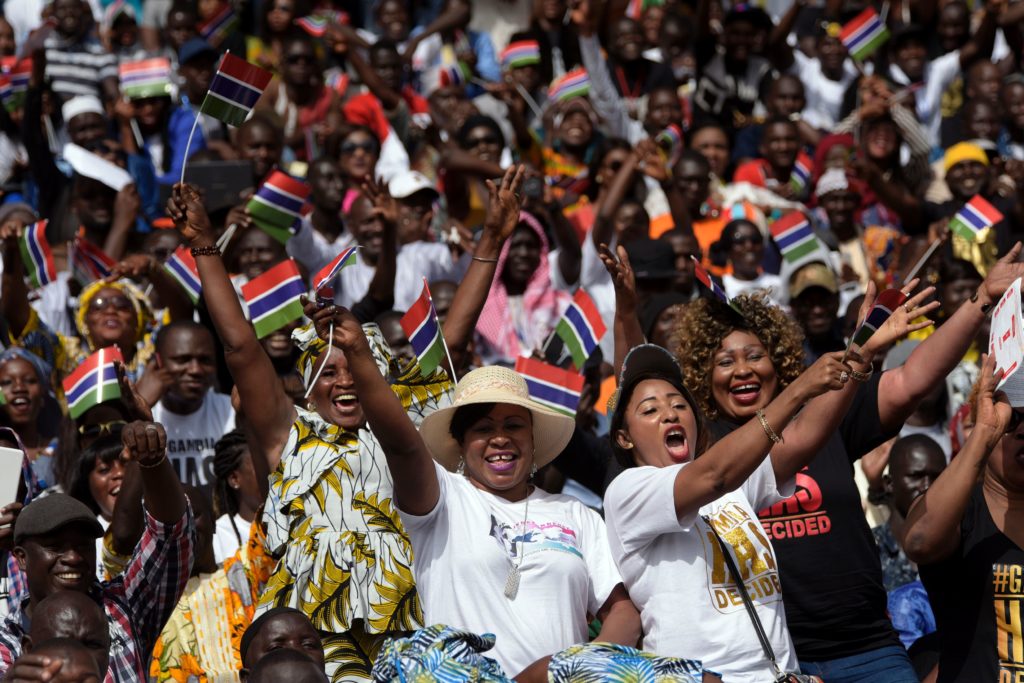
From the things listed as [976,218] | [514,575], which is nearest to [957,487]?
[514,575]

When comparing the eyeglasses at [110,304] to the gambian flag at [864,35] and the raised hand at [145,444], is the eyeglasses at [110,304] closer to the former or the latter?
the raised hand at [145,444]

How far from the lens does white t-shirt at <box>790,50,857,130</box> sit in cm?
1370

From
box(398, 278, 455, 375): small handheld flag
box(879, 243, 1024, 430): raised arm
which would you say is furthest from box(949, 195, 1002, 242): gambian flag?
box(398, 278, 455, 375): small handheld flag

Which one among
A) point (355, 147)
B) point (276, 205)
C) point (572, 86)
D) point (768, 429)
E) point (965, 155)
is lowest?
point (768, 429)

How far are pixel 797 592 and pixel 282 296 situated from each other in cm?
256

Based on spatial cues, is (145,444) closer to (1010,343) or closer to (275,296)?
(275,296)

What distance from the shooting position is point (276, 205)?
→ 8.22 m

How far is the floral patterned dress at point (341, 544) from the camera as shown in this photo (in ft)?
17.8

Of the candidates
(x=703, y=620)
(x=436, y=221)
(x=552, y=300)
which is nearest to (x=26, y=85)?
(x=436, y=221)

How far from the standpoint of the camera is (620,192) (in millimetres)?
9586

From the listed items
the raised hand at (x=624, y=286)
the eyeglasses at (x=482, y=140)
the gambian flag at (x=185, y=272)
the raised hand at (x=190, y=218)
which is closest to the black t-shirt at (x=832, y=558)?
the raised hand at (x=624, y=286)

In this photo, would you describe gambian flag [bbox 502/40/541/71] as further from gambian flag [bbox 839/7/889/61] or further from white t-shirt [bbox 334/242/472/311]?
white t-shirt [bbox 334/242/472/311]

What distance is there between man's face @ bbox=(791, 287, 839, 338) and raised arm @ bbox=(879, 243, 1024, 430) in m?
3.38

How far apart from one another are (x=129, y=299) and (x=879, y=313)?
4724 mm
